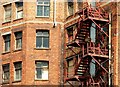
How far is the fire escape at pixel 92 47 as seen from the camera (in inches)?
1415

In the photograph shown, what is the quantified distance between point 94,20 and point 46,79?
866cm

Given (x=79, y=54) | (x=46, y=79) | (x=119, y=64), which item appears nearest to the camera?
(x=119, y=64)

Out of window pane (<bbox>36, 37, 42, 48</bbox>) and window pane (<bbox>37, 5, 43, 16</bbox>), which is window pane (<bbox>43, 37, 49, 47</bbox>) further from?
window pane (<bbox>37, 5, 43, 16</bbox>)

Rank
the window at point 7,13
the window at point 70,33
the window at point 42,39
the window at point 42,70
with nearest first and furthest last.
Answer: the window at point 70,33
the window at point 42,70
the window at point 42,39
the window at point 7,13

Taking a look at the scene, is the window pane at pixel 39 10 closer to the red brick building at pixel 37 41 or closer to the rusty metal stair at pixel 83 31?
the red brick building at pixel 37 41

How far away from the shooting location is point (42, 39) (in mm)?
43469

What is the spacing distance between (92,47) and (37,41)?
8510 millimetres

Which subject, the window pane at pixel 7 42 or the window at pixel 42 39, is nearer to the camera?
the window at pixel 42 39

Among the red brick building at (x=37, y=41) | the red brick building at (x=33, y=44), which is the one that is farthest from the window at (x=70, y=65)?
the red brick building at (x=33, y=44)

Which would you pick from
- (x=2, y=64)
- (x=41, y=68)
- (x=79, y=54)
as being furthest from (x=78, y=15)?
(x=2, y=64)

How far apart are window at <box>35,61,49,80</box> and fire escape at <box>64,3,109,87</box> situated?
3800 mm

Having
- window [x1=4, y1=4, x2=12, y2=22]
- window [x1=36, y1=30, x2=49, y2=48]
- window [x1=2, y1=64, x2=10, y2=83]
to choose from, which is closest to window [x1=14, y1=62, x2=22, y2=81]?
window [x1=2, y1=64, x2=10, y2=83]

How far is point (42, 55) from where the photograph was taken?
42.8 m

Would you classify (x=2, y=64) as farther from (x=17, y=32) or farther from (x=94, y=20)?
(x=94, y=20)
